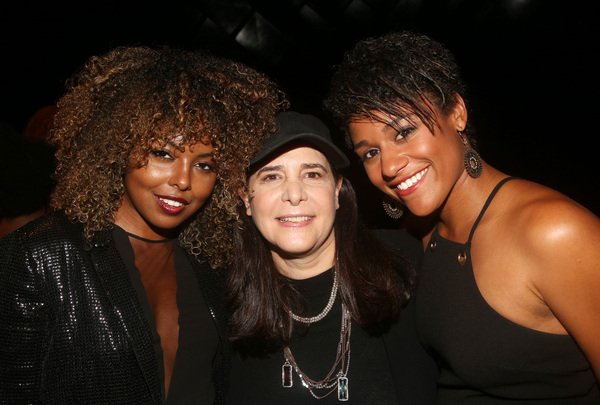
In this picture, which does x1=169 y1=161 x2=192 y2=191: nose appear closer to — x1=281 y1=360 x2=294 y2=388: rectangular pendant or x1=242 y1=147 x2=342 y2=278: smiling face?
x1=242 y1=147 x2=342 y2=278: smiling face

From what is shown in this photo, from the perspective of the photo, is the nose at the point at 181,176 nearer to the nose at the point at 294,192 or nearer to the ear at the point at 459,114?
the nose at the point at 294,192

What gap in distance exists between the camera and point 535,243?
137 centimetres

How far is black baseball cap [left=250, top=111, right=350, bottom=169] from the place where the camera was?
1.77 m

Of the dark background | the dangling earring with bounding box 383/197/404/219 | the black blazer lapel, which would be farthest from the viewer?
the dark background

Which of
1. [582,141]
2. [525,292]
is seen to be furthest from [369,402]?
[582,141]

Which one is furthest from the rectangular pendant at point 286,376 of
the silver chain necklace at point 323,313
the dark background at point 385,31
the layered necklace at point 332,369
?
the dark background at point 385,31

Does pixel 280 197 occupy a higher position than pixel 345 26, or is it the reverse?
pixel 345 26

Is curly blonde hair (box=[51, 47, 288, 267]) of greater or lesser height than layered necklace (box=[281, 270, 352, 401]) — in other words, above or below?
above

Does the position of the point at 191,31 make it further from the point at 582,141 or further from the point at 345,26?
the point at 582,141

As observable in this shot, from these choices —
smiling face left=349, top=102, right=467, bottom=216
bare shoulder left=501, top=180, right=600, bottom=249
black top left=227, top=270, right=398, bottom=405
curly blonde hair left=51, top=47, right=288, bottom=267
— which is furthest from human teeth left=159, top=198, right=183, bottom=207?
bare shoulder left=501, top=180, right=600, bottom=249

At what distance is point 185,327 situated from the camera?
182cm

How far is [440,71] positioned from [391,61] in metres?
0.21

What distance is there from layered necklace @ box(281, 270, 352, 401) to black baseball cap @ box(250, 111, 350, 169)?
2.37 feet

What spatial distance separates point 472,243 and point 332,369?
83cm
